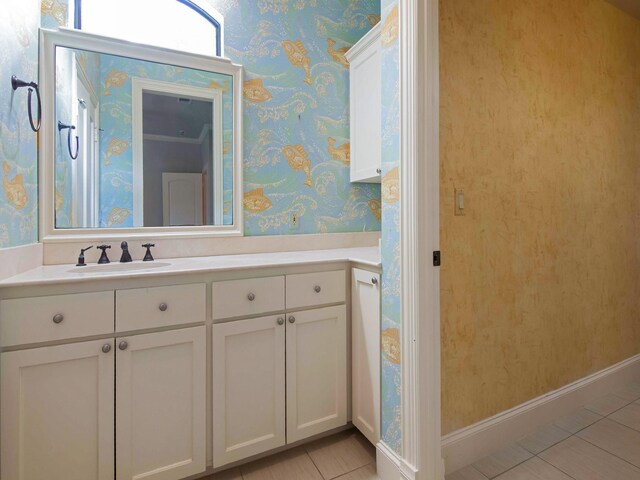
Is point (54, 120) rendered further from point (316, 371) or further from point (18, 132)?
point (316, 371)

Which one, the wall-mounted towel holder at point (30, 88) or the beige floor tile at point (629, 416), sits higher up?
the wall-mounted towel holder at point (30, 88)

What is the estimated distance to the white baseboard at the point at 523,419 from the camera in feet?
4.96

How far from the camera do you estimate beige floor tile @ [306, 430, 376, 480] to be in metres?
1.51

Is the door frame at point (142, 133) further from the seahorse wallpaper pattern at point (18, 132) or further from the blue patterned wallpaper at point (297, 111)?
the seahorse wallpaper pattern at point (18, 132)

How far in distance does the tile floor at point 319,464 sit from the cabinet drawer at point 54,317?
86cm

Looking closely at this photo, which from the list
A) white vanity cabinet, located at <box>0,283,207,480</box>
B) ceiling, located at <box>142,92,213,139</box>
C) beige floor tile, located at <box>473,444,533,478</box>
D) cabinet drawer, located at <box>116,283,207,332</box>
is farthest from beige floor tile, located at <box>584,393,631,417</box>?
ceiling, located at <box>142,92,213,139</box>

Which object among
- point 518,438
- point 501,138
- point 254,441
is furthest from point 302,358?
point 501,138

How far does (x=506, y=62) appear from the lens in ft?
5.37

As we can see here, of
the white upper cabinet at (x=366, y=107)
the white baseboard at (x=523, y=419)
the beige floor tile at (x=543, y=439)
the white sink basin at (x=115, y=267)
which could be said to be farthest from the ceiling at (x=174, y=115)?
the beige floor tile at (x=543, y=439)

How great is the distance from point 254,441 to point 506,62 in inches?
84.9

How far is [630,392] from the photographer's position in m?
2.14

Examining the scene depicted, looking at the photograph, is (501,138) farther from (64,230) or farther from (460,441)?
(64,230)

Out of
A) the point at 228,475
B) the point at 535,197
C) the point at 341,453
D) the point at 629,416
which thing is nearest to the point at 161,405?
the point at 228,475

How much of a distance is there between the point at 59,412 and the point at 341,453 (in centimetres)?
120
